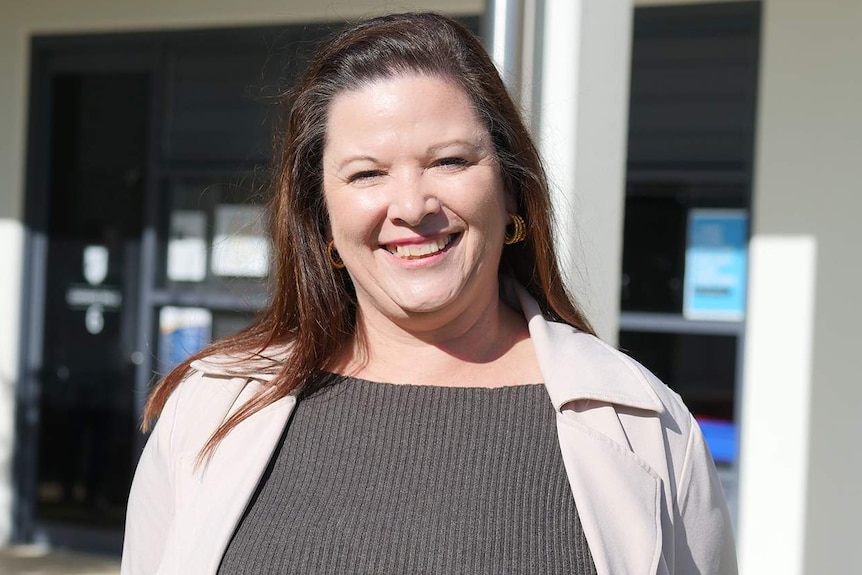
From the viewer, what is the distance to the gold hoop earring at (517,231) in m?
2.01

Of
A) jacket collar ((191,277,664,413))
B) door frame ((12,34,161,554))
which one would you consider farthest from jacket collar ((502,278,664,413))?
door frame ((12,34,161,554))

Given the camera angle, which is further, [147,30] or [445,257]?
[147,30]

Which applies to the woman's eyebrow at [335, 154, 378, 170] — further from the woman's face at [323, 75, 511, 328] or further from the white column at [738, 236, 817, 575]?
the white column at [738, 236, 817, 575]

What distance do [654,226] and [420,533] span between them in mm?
4167

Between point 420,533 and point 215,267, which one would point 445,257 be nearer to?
point 420,533

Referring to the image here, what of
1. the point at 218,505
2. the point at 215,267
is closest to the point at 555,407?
the point at 218,505

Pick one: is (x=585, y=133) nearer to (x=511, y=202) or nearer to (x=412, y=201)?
(x=511, y=202)

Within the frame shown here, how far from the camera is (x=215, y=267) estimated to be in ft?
21.7

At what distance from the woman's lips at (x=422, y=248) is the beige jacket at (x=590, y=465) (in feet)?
0.90

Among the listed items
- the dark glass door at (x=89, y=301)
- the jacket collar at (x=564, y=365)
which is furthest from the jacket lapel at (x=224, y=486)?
the dark glass door at (x=89, y=301)

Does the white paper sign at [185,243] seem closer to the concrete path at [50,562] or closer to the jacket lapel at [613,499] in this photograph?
the concrete path at [50,562]

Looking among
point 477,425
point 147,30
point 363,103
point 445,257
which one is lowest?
point 477,425

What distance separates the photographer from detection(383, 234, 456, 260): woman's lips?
1.81m

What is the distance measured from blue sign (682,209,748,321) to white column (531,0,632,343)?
303cm
